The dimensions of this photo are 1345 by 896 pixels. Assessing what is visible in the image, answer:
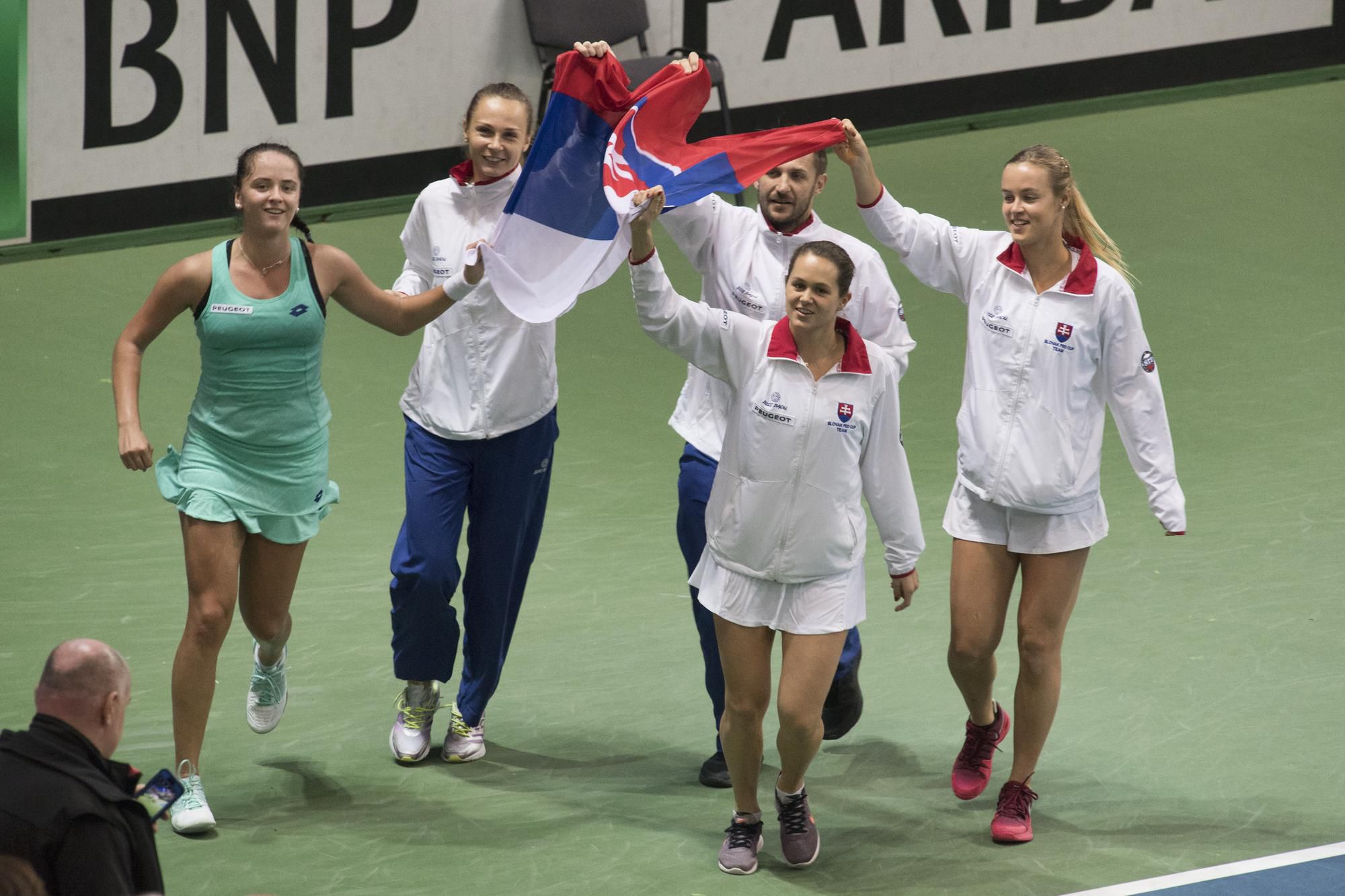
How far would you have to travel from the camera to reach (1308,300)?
35.3 feet

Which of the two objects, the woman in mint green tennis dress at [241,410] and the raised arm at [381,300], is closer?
the woman in mint green tennis dress at [241,410]

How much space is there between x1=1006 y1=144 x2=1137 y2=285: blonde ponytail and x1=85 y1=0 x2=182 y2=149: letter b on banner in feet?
21.5

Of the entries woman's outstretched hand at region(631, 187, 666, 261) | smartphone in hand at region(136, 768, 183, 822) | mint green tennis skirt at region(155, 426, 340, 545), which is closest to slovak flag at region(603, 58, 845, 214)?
woman's outstretched hand at region(631, 187, 666, 261)

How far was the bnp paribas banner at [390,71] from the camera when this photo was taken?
412 inches

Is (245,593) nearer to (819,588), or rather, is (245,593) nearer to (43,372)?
(819,588)

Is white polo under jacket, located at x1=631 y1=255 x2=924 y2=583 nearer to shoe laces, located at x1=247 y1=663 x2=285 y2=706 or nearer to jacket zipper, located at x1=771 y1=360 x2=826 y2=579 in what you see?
jacket zipper, located at x1=771 y1=360 x2=826 y2=579

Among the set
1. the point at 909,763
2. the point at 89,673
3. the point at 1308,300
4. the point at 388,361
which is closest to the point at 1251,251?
the point at 1308,300

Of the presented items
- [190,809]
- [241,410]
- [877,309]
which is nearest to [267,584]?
[241,410]

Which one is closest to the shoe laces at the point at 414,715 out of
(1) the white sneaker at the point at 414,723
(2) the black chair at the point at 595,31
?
(1) the white sneaker at the point at 414,723

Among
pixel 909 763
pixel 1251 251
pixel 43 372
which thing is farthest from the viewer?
pixel 1251 251

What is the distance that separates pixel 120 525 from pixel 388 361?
223 centimetres

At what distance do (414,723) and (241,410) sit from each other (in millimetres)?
1309

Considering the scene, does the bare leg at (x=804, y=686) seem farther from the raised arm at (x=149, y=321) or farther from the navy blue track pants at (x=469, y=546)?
the raised arm at (x=149, y=321)

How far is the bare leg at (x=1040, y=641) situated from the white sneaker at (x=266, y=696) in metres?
2.42
